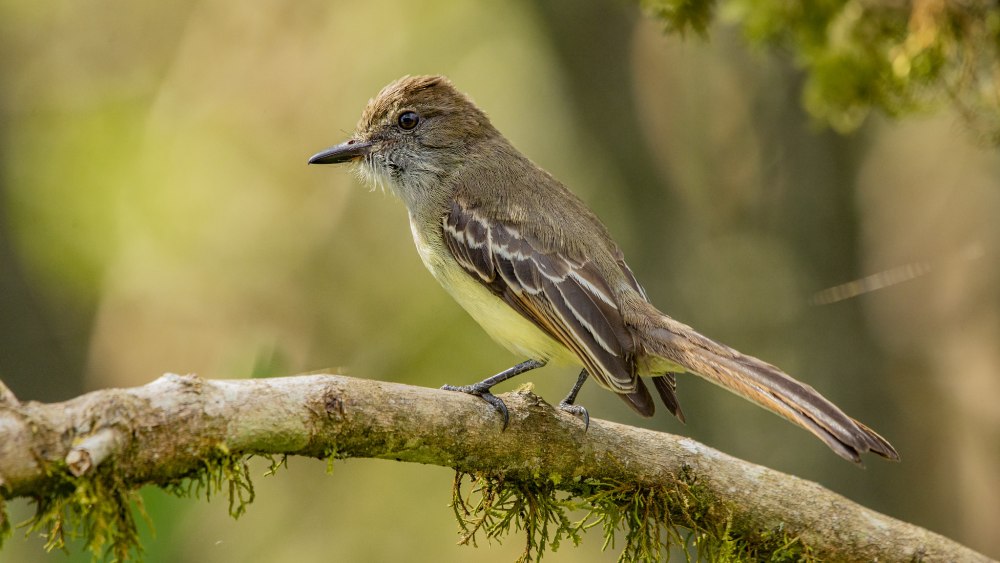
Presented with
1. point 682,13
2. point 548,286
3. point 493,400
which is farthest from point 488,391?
point 682,13

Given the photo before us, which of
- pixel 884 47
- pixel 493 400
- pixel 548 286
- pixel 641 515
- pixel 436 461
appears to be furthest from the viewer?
pixel 884 47

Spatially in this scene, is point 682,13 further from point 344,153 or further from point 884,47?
point 344,153

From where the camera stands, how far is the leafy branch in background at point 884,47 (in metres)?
5.60

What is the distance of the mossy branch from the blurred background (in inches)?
31.2

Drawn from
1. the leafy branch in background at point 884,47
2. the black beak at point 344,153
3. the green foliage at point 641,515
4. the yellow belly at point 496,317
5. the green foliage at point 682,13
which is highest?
the leafy branch in background at point 884,47

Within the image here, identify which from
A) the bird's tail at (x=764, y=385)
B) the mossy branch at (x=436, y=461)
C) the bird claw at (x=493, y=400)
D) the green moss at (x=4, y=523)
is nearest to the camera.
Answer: the green moss at (x=4, y=523)

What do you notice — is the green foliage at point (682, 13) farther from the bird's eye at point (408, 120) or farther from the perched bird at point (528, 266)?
the bird's eye at point (408, 120)

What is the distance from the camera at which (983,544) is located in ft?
24.8

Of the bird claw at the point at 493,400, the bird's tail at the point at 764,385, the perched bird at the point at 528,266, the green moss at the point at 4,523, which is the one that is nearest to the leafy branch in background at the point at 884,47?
the perched bird at the point at 528,266

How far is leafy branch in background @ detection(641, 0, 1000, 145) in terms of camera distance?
18.4 feet

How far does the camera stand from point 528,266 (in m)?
4.98

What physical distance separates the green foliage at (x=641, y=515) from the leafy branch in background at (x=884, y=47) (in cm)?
272

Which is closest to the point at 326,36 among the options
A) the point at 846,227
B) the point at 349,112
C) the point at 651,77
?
the point at 349,112

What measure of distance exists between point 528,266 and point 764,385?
1.35 metres
